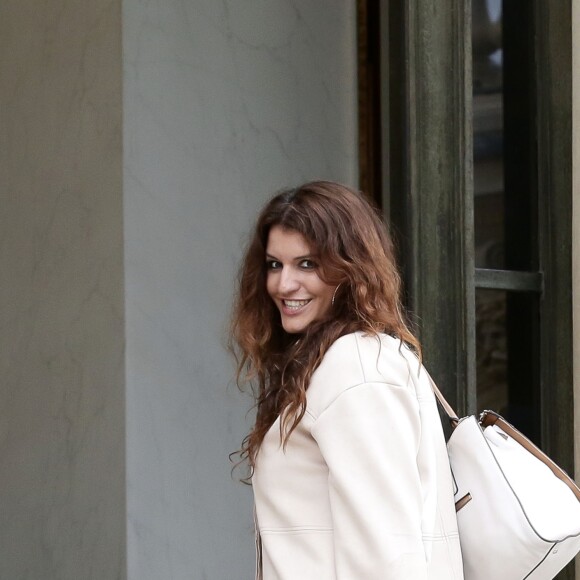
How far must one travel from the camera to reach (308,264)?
2031 millimetres

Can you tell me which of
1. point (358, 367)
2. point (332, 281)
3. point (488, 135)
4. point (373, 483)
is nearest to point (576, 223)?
point (488, 135)

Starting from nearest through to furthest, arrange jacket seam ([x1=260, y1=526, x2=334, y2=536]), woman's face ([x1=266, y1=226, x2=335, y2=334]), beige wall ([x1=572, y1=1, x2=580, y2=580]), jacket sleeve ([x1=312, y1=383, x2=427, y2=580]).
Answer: jacket sleeve ([x1=312, y1=383, x2=427, y2=580])
jacket seam ([x1=260, y1=526, x2=334, y2=536])
woman's face ([x1=266, y1=226, x2=335, y2=334])
beige wall ([x1=572, y1=1, x2=580, y2=580])

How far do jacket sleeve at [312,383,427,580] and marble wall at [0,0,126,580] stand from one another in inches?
48.4

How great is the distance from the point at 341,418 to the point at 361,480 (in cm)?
10

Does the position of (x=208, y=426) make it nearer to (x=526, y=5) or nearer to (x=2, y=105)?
(x=2, y=105)

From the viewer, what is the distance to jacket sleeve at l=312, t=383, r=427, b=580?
1.76m

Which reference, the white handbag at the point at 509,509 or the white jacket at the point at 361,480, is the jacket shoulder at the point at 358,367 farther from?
the white handbag at the point at 509,509

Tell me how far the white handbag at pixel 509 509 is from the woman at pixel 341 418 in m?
0.04

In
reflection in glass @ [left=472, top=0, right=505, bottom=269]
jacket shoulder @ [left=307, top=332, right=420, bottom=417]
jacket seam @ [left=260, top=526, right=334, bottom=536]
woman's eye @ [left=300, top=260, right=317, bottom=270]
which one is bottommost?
jacket seam @ [left=260, top=526, right=334, bottom=536]

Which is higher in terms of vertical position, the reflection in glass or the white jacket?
the reflection in glass

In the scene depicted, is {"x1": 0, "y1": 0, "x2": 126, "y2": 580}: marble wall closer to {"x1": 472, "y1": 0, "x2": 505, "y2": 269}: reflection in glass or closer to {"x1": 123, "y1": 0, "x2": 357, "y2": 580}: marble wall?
{"x1": 123, "y1": 0, "x2": 357, "y2": 580}: marble wall

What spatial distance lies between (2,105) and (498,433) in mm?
1962

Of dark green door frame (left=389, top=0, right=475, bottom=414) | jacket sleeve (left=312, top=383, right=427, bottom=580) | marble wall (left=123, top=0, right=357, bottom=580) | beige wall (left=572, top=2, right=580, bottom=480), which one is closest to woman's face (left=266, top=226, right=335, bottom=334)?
jacket sleeve (left=312, top=383, right=427, bottom=580)

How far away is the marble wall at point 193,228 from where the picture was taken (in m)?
2.98
